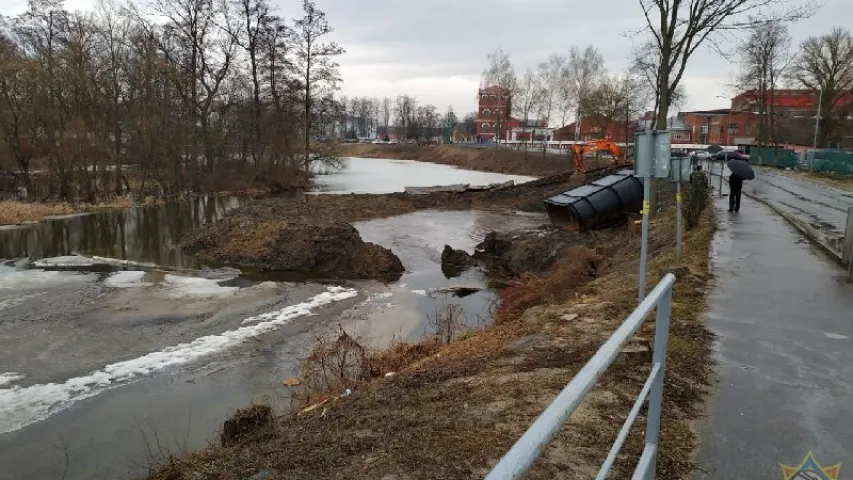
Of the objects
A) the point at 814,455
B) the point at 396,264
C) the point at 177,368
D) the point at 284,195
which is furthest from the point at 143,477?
the point at 284,195

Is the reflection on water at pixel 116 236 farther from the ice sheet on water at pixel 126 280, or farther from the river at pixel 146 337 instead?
the ice sheet on water at pixel 126 280

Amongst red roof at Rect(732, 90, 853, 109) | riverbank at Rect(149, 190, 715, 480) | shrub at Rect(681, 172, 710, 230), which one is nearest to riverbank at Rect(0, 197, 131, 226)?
riverbank at Rect(149, 190, 715, 480)

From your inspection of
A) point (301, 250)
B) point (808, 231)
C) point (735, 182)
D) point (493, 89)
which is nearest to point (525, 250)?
point (735, 182)

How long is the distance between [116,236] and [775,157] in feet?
156

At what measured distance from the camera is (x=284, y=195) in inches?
1758

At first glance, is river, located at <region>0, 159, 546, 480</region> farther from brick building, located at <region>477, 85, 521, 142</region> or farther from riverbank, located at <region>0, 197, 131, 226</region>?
brick building, located at <region>477, 85, 521, 142</region>

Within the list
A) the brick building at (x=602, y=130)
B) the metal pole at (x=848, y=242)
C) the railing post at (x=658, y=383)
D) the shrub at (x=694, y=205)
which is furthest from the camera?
the brick building at (x=602, y=130)

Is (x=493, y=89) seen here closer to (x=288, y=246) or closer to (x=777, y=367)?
(x=288, y=246)

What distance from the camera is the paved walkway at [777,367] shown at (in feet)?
13.9

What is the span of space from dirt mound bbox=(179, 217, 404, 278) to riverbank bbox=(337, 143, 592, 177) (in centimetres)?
3452

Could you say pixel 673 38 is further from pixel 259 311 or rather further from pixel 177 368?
pixel 177 368

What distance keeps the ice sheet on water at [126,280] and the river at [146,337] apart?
0.05m

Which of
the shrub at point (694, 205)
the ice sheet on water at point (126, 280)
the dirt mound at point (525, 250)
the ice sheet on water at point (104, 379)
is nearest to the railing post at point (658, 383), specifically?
the ice sheet on water at point (104, 379)

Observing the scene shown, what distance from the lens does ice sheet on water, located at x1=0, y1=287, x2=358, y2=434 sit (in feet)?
26.3
